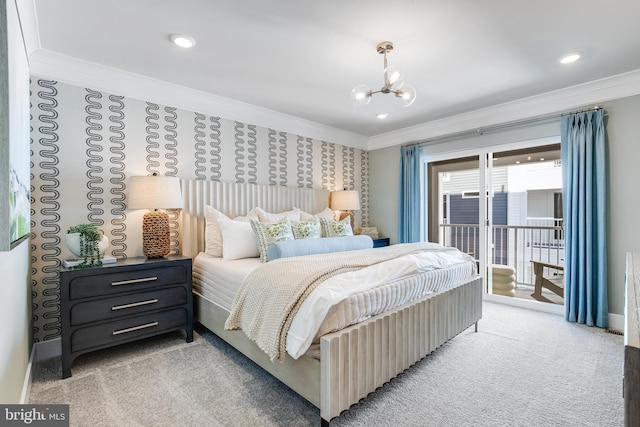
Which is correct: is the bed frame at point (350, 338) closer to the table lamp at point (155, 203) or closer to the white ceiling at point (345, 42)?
the table lamp at point (155, 203)

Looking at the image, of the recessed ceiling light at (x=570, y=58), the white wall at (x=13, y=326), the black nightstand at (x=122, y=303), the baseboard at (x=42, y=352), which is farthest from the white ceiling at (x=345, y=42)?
the baseboard at (x=42, y=352)

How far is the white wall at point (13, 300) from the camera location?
1350mm

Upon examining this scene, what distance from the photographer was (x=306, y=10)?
77.2 inches

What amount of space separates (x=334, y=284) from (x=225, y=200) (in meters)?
2.22

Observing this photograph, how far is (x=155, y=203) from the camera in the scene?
8.71 feet

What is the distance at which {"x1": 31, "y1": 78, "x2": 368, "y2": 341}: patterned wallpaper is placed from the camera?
2.50 m

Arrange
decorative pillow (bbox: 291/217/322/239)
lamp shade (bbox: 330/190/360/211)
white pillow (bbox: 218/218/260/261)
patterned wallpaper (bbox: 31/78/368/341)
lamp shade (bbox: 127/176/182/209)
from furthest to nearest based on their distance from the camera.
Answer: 1. lamp shade (bbox: 330/190/360/211)
2. decorative pillow (bbox: 291/217/322/239)
3. white pillow (bbox: 218/218/260/261)
4. lamp shade (bbox: 127/176/182/209)
5. patterned wallpaper (bbox: 31/78/368/341)

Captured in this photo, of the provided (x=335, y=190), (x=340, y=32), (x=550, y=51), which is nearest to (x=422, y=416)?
(x=340, y=32)

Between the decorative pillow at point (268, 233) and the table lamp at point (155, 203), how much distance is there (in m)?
0.78

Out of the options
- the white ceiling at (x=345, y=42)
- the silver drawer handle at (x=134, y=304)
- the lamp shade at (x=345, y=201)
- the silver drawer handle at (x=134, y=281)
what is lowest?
the silver drawer handle at (x=134, y=304)

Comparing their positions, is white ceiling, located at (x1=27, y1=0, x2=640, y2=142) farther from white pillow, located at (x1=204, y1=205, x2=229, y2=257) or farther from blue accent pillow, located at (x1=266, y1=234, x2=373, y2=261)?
blue accent pillow, located at (x1=266, y1=234, x2=373, y2=261)

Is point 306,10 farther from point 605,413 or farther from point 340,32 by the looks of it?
point 605,413

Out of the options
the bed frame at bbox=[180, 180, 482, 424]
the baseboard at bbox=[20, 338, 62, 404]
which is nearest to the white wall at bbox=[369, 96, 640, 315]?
the bed frame at bbox=[180, 180, 482, 424]

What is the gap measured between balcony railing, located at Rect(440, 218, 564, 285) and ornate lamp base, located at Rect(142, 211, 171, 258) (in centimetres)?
412
